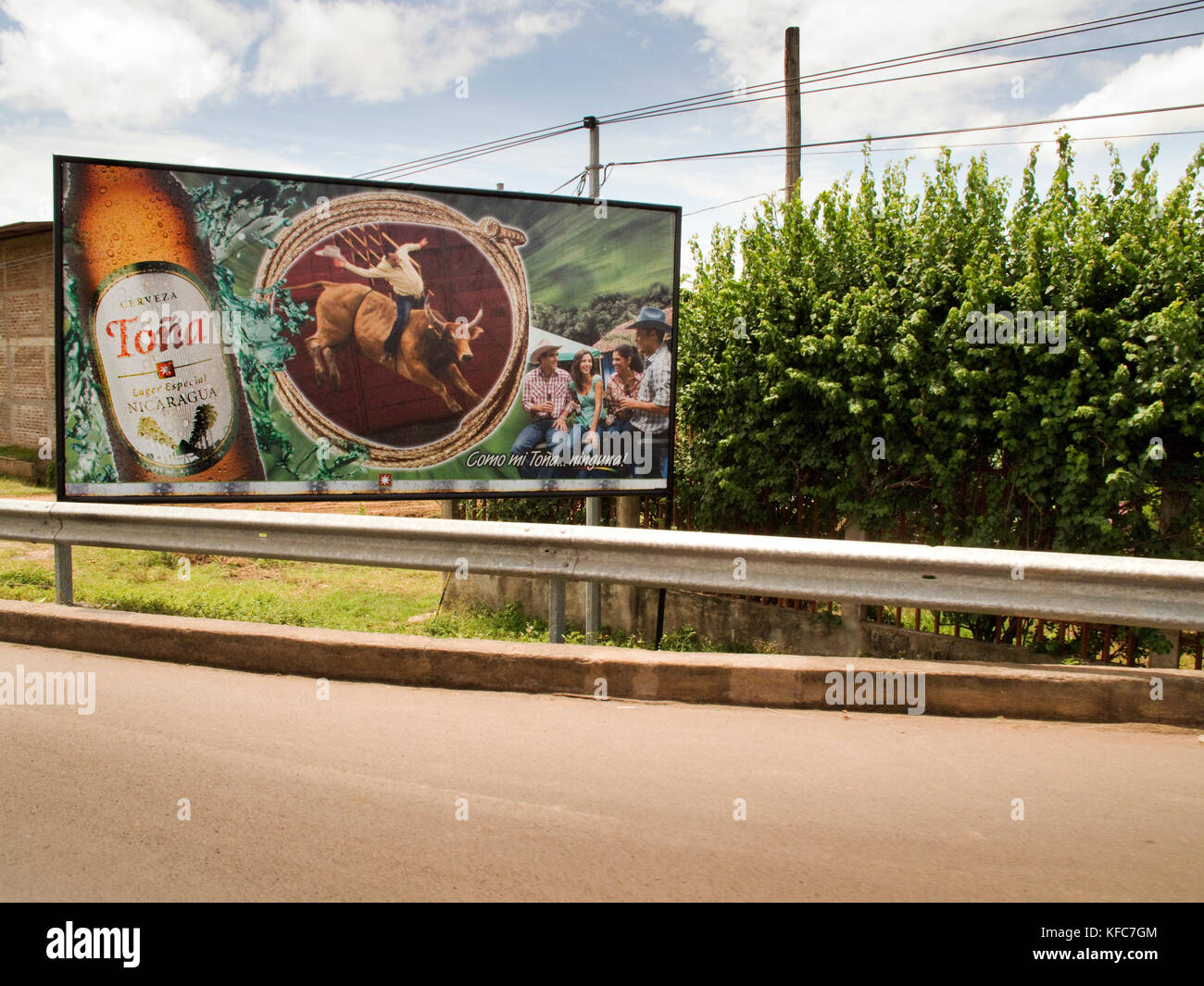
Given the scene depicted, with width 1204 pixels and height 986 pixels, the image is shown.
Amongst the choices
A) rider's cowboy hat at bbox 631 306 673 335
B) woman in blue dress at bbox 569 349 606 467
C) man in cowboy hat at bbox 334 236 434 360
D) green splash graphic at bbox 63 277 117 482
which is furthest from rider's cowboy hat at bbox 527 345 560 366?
green splash graphic at bbox 63 277 117 482

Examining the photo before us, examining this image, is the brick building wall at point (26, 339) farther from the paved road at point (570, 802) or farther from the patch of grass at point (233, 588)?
the paved road at point (570, 802)

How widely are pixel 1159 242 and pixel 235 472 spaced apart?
267 inches

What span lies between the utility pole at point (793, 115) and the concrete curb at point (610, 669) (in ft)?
40.5

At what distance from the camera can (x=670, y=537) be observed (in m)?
5.39

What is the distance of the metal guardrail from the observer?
15.2ft

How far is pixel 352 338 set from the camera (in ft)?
23.9

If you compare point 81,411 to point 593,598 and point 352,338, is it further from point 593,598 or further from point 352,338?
point 593,598

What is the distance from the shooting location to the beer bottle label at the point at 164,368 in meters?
6.89

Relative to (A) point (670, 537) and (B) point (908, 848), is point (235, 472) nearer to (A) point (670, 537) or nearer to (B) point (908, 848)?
(A) point (670, 537)

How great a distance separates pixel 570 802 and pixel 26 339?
23.8 metres

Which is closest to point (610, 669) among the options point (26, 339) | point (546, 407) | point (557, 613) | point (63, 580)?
point (557, 613)

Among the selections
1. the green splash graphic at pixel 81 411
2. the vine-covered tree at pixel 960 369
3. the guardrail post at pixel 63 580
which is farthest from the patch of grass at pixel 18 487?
the vine-covered tree at pixel 960 369

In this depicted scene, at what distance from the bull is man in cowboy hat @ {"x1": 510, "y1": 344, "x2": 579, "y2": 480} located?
1.54 feet
